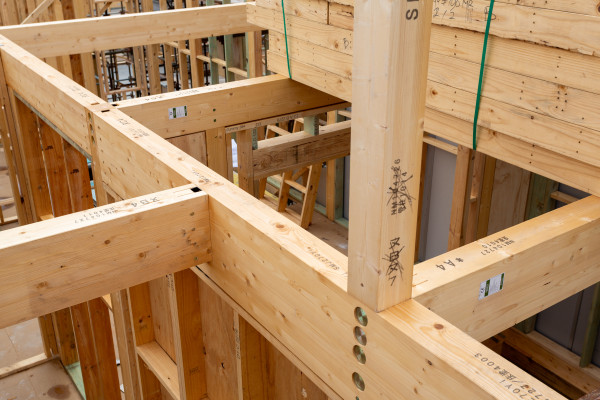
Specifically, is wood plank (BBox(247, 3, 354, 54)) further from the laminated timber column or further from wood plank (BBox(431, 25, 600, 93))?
the laminated timber column

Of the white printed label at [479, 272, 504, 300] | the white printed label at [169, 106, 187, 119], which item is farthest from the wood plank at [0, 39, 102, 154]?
the white printed label at [479, 272, 504, 300]

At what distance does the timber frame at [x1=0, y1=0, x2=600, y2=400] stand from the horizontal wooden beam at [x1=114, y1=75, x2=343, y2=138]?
0.11 feet

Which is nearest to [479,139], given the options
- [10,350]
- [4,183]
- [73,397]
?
[73,397]

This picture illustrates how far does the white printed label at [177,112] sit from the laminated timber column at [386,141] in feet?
8.60

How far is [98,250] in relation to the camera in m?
2.40

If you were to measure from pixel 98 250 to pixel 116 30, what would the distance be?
123 inches

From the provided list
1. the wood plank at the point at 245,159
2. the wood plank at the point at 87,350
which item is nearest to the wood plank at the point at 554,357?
the wood plank at the point at 245,159

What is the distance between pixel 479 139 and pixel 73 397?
4.71 metres

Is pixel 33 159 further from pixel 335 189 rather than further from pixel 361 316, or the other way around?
pixel 335 189

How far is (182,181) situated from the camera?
2725 mm

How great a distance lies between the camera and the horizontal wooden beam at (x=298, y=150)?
4.86 metres

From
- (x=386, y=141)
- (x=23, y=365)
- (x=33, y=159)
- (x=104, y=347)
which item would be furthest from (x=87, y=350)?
(x=386, y=141)

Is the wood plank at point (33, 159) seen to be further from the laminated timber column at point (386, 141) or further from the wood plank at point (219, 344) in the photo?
the laminated timber column at point (386, 141)

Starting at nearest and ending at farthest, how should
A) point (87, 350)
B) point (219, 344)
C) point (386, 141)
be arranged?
point (386, 141) < point (219, 344) < point (87, 350)
